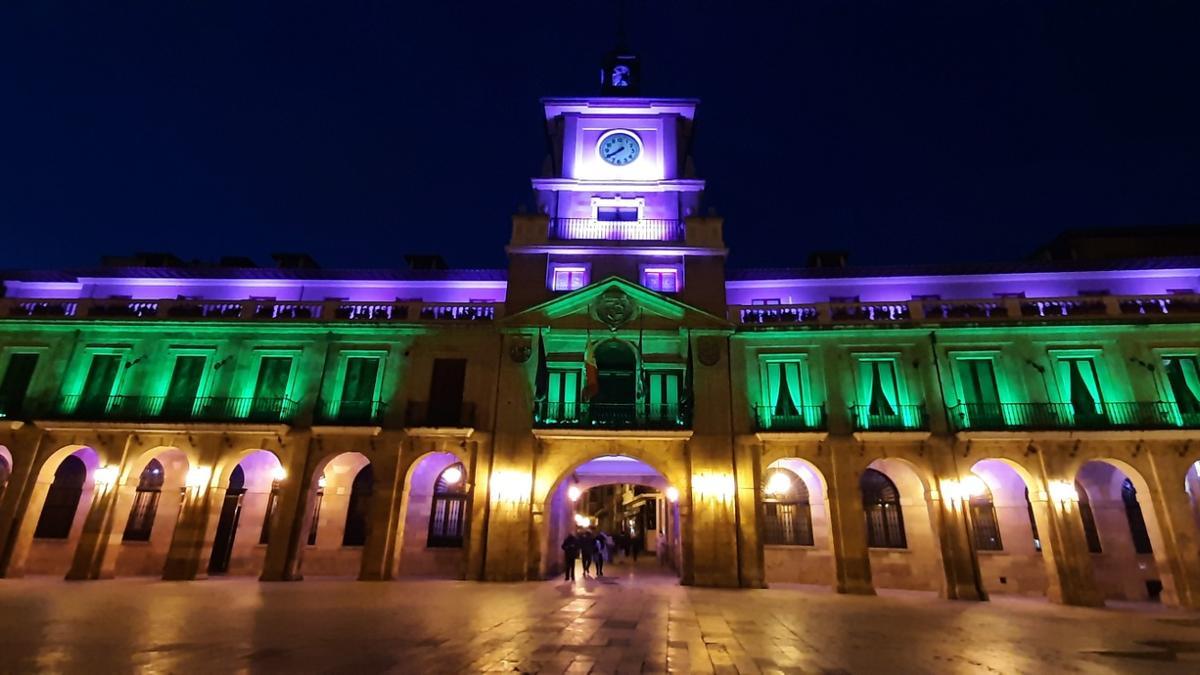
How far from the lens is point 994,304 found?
21719mm

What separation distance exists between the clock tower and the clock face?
0.05m

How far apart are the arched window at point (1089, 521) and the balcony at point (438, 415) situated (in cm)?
2285

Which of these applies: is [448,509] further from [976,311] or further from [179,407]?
[976,311]

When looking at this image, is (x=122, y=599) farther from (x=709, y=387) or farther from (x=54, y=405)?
Answer: (x=709, y=387)

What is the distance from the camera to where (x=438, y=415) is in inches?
842

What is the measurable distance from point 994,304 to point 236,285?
106 feet

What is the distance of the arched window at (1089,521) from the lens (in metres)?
20.8

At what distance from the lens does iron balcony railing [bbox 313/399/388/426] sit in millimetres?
21203

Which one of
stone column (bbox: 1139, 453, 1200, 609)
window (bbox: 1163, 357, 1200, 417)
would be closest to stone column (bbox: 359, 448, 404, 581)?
stone column (bbox: 1139, 453, 1200, 609)

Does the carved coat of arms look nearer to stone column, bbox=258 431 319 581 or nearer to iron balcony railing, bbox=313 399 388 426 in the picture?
iron balcony railing, bbox=313 399 388 426

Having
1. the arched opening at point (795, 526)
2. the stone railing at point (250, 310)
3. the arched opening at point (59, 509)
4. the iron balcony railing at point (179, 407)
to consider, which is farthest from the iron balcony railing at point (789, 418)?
the arched opening at point (59, 509)

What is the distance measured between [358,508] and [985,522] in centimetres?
2495

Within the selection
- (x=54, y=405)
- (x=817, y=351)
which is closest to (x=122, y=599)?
(x=54, y=405)

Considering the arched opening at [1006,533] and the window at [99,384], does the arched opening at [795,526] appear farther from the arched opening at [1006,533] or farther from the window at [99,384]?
the window at [99,384]
